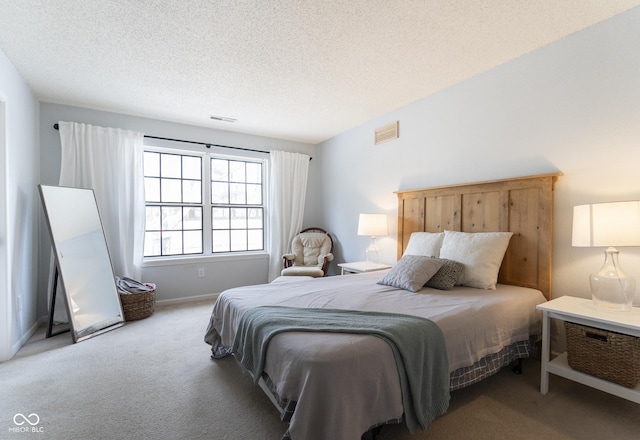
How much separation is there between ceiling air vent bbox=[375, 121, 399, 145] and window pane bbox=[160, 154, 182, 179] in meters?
2.79

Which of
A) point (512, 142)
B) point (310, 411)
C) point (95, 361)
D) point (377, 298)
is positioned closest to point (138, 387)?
point (95, 361)

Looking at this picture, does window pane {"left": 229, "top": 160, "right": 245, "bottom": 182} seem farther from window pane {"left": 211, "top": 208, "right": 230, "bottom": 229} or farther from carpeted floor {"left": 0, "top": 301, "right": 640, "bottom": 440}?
carpeted floor {"left": 0, "top": 301, "right": 640, "bottom": 440}

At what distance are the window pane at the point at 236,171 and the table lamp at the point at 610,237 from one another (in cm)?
407

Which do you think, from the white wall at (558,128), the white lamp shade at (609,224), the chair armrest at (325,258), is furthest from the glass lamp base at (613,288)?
the chair armrest at (325,258)

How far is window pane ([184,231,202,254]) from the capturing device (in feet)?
14.0

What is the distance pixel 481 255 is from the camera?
7.82 feet

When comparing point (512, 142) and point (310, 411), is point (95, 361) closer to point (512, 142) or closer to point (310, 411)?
point (310, 411)

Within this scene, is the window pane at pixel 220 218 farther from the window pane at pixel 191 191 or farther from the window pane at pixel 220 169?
the window pane at pixel 220 169

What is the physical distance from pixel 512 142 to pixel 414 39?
Answer: 1211mm

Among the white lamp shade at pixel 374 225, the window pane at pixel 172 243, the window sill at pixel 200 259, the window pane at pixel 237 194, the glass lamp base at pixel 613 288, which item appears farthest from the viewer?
the window pane at pixel 237 194

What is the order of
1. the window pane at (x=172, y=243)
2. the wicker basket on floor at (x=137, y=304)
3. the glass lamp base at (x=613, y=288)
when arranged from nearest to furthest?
the glass lamp base at (x=613, y=288) < the wicker basket on floor at (x=137, y=304) < the window pane at (x=172, y=243)

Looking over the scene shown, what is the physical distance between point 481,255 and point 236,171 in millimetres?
3621

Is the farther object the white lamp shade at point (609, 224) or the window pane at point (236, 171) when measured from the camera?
the window pane at point (236, 171)

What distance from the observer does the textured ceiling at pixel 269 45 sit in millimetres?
1908
